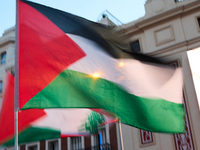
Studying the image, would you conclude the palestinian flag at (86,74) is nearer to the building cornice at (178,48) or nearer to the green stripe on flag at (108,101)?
the green stripe on flag at (108,101)

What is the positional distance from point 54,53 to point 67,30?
940mm

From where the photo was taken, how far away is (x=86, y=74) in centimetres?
778

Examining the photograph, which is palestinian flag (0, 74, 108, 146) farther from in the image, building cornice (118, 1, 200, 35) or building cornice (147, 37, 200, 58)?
building cornice (118, 1, 200, 35)

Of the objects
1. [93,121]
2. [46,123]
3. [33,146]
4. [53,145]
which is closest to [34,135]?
[46,123]

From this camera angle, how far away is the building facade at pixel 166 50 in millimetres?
15500

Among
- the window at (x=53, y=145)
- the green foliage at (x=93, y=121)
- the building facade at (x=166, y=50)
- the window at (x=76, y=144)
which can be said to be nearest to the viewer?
the green foliage at (x=93, y=121)

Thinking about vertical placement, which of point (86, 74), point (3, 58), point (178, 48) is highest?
point (3, 58)

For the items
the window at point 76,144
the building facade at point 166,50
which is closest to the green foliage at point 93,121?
the building facade at point 166,50

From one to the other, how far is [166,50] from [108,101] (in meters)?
10.6

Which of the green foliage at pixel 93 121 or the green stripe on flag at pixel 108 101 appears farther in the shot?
the green foliage at pixel 93 121

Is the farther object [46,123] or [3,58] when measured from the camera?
[3,58]

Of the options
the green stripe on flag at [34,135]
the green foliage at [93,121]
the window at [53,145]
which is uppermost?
the window at [53,145]

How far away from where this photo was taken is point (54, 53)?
25.0ft

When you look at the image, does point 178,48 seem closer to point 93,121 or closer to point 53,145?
point 93,121
